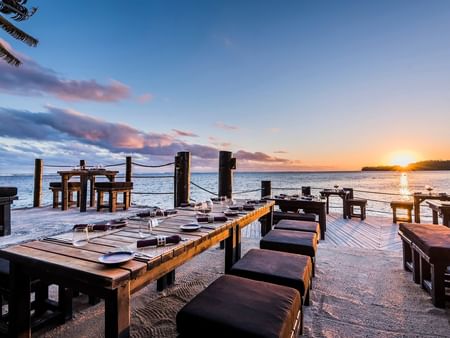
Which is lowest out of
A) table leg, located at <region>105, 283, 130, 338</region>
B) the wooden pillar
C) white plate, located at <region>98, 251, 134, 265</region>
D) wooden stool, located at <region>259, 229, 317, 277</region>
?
wooden stool, located at <region>259, 229, 317, 277</region>

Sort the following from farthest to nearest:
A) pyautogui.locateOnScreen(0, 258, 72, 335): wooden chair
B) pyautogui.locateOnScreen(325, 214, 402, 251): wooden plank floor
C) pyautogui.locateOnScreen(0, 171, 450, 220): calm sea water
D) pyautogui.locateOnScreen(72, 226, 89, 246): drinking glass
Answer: pyautogui.locateOnScreen(0, 171, 450, 220): calm sea water → pyautogui.locateOnScreen(325, 214, 402, 251): wooden plank floor → pyautogui.locateOnScreen(0, 258, 72, 335): wooden chair → pyautogui.locateOnScreen(72, 226, 89, 246): drinking glass

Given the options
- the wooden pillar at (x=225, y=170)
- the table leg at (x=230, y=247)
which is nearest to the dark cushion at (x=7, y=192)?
the wooden pillar at (x=225, y=170)

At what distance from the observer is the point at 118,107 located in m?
8.08

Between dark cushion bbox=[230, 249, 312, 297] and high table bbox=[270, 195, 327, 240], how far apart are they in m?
2.68

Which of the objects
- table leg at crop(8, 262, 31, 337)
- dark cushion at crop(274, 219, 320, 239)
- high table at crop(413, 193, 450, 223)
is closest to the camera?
table leg at crop(8, 262, 31, 337)

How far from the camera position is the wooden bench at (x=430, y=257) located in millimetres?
1972

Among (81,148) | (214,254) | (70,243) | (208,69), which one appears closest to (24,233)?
(214,254)

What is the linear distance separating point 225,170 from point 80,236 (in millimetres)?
2958

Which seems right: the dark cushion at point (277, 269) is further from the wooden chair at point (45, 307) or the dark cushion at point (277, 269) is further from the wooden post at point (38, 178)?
the wooden post at point (38, 178)

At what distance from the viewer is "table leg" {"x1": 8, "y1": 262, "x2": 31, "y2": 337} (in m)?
1.16

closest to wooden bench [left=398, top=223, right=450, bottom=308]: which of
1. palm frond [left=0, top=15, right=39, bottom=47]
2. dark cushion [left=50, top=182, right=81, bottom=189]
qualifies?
dark cushion [left=50, top=182, right=81, bottom=189]

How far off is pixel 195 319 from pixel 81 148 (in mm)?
14034

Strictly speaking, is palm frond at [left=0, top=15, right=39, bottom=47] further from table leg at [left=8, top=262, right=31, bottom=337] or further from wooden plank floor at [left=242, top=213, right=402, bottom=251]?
wooden plank floor at [left=242, top=213, right=402, bottom=251]

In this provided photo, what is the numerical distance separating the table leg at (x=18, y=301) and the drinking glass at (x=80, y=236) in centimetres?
25
